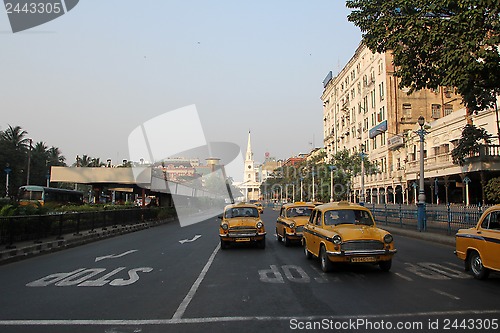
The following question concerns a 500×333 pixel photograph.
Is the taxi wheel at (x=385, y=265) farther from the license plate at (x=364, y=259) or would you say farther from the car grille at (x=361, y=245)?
the car grille at (x=361, y=245)

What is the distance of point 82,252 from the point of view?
16109 millimetres

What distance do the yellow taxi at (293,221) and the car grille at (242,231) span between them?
5.29ft

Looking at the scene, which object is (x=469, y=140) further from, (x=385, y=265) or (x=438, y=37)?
(x=385, y=265)

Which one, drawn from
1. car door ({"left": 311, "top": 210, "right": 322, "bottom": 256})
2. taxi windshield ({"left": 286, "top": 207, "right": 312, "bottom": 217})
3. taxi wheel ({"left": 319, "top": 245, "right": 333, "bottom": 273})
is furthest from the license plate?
taxi windshield ({"left": 286, "top": 207, "right": 312, "bottom": 217})

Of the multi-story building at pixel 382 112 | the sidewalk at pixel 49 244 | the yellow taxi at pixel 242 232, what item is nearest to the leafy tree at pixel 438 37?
the yellow taxi at pixel 242 232

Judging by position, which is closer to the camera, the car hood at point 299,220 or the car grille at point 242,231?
the car grille at point 242,231

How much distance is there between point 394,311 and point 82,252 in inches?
507

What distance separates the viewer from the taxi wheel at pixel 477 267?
9.16 m

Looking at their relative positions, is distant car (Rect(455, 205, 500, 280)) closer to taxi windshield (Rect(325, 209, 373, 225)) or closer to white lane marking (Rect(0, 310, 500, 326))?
taxi windshield (Rect(325, 209, 373, 225))

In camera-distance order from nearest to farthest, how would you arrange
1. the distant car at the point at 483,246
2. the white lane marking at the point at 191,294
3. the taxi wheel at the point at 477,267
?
the white lane marking at the point at 191,294
the distant car at the point at 483,246
the taxi wheel at the point at 477,267

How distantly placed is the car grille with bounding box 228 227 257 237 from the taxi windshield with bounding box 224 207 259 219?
1423 millimetres

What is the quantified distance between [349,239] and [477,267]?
9.33ft

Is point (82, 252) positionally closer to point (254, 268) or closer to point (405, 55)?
point (254, 268)

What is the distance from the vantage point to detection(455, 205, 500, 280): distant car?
28.6ft
